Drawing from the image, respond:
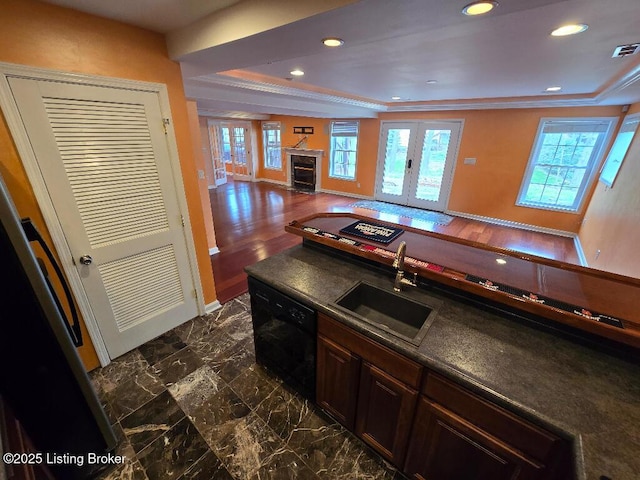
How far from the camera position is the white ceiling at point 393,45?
1214 mm

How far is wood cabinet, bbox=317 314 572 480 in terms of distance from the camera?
94 cm

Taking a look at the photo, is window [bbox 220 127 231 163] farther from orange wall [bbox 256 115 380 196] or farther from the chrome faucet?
the chrome faucet

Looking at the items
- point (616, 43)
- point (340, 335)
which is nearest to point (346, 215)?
point (340, 335)

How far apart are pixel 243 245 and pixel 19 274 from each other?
3.32 meters

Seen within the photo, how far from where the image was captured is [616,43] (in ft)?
6.70

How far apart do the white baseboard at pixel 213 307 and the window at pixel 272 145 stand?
→ 726cm

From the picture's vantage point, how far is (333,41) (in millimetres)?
1459

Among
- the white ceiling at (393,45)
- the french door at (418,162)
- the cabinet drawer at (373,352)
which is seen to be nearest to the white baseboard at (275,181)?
the french door at (418,162)

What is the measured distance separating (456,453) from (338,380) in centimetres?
64

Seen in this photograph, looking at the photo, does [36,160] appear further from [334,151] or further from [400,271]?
[334,151]

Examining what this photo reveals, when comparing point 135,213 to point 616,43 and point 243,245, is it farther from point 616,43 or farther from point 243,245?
point 616,43

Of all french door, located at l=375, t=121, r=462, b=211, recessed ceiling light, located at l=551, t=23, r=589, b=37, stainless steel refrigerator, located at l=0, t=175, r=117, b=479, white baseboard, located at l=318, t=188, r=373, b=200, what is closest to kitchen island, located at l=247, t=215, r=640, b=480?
stainless steel refrigerator, located at l=0, t=175, r=117, b=479

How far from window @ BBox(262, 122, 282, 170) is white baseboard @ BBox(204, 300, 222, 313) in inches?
286

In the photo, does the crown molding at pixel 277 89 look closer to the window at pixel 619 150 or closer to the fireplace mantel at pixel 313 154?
the fireplace mantel at pixel 313 154
